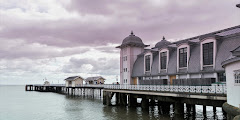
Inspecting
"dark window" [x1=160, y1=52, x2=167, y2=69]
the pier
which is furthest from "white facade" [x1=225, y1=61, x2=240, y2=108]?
"dark window" [x1=160, y1=52, x2=167, y2=69]

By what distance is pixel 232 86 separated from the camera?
14.5 m

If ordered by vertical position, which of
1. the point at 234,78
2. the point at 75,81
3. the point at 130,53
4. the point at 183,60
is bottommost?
the point at 75,81

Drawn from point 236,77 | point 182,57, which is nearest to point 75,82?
point 182,57

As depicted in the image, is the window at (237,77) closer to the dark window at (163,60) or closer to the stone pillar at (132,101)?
the dark window at (163,60)

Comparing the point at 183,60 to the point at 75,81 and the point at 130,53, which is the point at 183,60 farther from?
the point at 75,81

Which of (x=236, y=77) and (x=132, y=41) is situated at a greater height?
(x=132, y=41)

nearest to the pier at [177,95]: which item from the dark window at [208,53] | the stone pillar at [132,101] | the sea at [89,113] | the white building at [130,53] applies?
the stone pillar at [132,101]

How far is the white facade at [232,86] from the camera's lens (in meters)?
13.6

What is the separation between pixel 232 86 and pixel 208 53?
437 inches

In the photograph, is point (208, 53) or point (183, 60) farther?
point (183, 60)

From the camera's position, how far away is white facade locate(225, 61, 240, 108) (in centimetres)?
1365

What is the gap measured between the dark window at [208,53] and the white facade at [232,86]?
946 centimetres

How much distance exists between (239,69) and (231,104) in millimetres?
2671

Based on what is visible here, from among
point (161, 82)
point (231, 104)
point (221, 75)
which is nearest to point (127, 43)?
point (161, 82)
